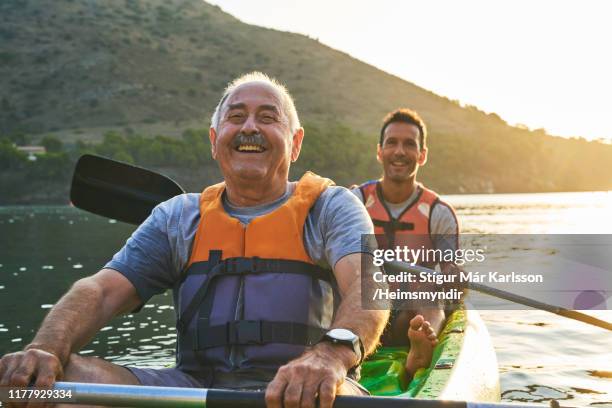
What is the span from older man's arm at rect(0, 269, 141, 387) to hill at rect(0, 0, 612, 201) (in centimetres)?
6467

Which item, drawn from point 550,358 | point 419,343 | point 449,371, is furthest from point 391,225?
point 550,358

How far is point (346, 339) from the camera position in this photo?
258 cm

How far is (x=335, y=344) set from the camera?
8.38 ft

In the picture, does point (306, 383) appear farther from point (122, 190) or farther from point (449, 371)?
point (122, 190)

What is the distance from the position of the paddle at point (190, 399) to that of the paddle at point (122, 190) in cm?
275

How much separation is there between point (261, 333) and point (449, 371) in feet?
5.09

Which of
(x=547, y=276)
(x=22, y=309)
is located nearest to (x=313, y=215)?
(x=22, y=309)

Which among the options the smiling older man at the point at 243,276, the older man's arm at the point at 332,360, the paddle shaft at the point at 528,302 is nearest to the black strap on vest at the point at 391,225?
the paddle shaft at the point at 528,302

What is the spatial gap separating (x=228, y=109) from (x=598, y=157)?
112578 mm

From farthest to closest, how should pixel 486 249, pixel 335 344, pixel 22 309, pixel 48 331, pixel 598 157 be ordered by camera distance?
pixel 598 157 < pixel 486 249 < pixel 22 309 < pixel 48 331 < pixel 335 344

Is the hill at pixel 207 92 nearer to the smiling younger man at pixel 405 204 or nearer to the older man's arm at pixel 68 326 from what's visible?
the smiling younger man at pixel 405 204

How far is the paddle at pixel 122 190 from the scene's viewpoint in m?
5.03

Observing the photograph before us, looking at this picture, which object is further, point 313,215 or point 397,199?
point 397,199

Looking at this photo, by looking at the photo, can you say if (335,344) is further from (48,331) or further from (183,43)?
(183,43)
